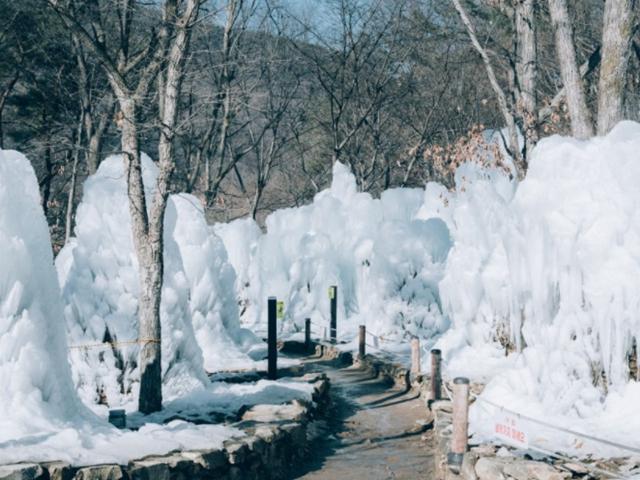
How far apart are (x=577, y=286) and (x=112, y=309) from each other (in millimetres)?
6220

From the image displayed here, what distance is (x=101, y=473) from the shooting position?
623 centimetres

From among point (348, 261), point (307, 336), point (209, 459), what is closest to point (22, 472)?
point (209, 459)

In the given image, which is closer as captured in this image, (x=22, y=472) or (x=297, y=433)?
(x=22, y=472)

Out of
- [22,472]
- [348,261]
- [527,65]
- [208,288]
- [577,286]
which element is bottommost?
[22,472]

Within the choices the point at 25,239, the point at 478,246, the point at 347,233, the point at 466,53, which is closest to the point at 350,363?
the point at 478,246

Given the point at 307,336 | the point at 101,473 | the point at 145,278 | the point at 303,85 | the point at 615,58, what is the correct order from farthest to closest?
the point at 303,85 < the point at 307,336 < the point at 615,58 < the point at 145,278 < the point at 101,473

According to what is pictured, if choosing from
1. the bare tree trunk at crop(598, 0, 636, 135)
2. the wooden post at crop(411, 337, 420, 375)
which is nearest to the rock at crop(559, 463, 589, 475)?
the bare tree trunk at crop(598, 0, 636, 135)

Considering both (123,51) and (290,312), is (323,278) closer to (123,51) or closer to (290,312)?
(290,312)

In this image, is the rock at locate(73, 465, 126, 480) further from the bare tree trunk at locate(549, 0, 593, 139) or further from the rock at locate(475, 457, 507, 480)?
the bare tree trunk at locate(549, 0, 593, 139)

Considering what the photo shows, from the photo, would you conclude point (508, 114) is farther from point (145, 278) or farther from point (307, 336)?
point (307, 336)

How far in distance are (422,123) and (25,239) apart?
2584cm

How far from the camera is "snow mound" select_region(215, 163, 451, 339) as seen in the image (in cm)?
1997

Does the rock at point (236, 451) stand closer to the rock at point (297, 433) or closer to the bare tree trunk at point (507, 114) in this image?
the rock at point (297, 433)

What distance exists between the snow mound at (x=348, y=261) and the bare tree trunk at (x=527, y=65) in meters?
7.70
